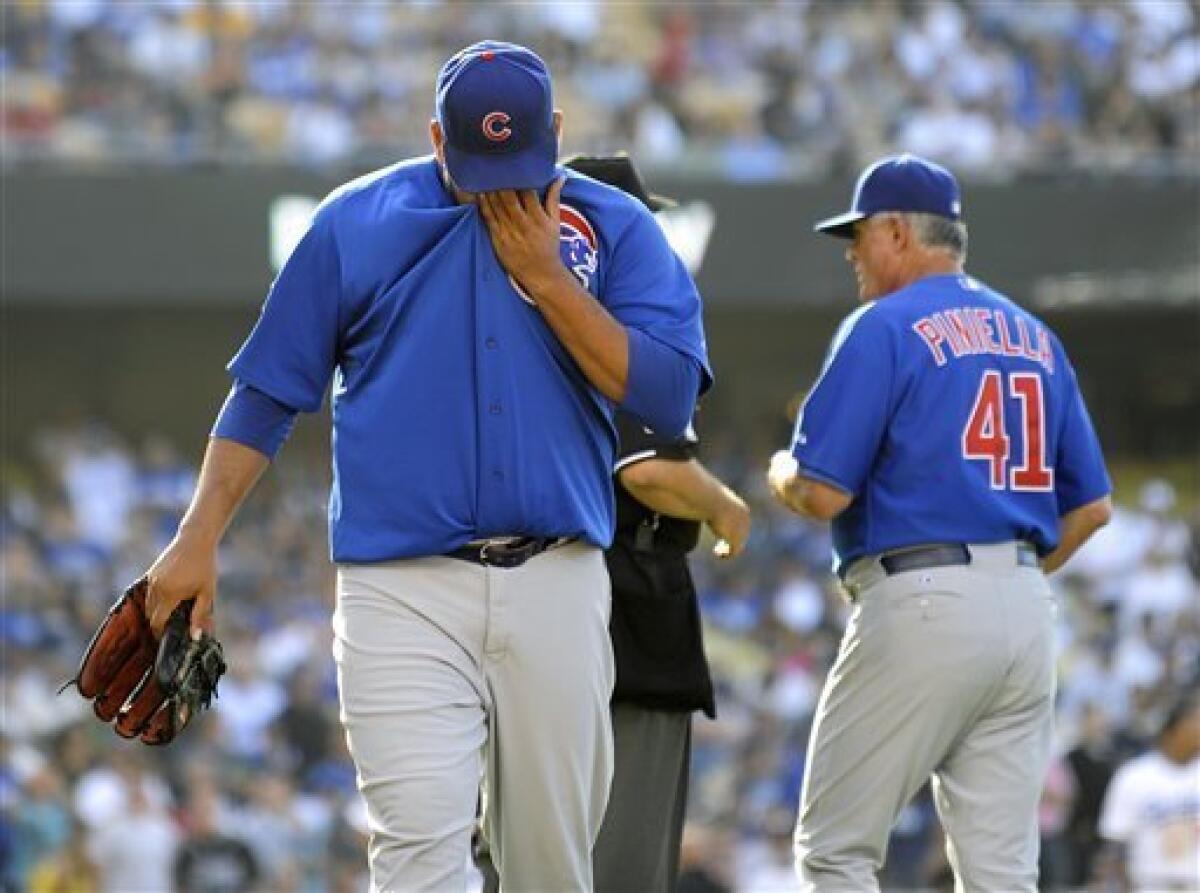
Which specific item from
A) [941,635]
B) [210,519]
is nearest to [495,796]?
[210,519]

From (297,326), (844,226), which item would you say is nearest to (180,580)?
(297,326)

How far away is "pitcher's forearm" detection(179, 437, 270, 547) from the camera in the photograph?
13.5 feet

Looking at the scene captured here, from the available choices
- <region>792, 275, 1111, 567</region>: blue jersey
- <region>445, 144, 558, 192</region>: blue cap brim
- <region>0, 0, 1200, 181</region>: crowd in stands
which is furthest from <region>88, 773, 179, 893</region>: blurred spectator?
<region>445, 144, 558, 192</region>: blue cap brim

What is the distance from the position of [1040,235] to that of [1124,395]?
4.23 m

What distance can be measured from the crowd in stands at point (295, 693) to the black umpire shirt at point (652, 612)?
17.3ft

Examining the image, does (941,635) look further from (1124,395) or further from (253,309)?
(1124,395)

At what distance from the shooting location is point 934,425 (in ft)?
17.4

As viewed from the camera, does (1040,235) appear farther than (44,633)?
Yes

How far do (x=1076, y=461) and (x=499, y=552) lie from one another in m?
1.90

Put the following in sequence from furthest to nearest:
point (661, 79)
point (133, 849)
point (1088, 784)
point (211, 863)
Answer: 1. point (661, 79)
2. point (1088, 784)
3. point (211, 863)
4. point (133, 849)

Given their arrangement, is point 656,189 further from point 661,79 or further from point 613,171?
point 613,171

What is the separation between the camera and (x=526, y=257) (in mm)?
4113

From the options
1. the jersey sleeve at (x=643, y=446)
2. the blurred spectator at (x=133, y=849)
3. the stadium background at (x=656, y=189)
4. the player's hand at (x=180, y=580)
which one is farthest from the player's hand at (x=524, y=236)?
the stadium background at (x=656, y=189)

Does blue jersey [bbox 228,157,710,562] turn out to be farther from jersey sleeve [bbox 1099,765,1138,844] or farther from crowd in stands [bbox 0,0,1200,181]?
crowd in stands [bbox 0,0,1200,181]
